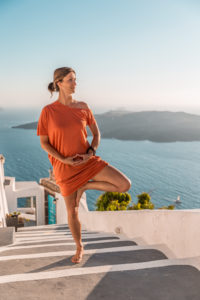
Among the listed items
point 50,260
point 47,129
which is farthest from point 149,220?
point 47,129

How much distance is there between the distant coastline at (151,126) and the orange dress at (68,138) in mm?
124771

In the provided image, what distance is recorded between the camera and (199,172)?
77.4 meters

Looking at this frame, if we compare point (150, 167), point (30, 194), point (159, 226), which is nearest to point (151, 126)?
point (150, 167)

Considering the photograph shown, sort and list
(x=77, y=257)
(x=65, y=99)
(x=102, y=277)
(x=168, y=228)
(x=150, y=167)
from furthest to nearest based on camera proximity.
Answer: (x=150, y=167) < (x=168, y=228) < (x=65, y=99) < (x=77, y=257) < (x=102, y=277)

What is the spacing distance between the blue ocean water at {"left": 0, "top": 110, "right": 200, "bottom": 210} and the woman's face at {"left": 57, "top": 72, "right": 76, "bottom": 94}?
49.4m

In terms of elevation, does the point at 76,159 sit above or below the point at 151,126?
above

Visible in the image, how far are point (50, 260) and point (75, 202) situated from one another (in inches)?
20.9

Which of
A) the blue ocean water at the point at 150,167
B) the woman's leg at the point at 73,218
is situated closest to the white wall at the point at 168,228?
the woman's leg at the point at 73,218

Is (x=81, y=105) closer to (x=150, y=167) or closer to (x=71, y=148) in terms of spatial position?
(x=71, y=148)

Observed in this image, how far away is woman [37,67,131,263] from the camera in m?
2.49

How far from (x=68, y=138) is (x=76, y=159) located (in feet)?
0.64

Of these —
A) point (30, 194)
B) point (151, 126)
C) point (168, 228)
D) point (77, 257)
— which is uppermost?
point (168, 228)

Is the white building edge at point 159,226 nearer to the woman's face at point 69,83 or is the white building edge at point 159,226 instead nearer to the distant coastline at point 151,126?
the woman's face at point 69,83

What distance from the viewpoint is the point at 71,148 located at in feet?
8.30
